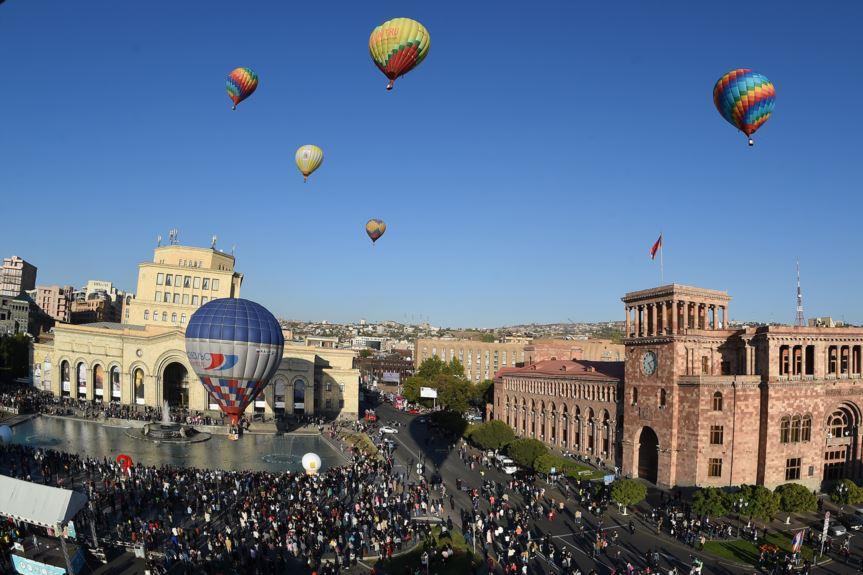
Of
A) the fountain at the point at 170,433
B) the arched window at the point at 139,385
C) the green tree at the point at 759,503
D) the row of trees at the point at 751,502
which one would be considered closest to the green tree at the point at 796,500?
the row of trees at the point at 751,502

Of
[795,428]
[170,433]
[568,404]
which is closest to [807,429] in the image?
[795,428]

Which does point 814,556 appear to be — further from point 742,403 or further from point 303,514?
point 303,514

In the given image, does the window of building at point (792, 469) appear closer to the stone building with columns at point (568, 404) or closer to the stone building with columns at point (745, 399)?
the stone building with columns at point (745, 399)

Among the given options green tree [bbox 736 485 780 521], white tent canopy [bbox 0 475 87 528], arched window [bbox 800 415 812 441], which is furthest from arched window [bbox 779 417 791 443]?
white tent canopy [bbox 0 475 87 528]

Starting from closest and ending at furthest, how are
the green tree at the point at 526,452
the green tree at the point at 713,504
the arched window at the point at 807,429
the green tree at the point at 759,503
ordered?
1. the green tree at the point at 759,503
2. the green tree at the point at 713,504
3. the arched window at the point at 807,429
4. the green tree at the point at 526,452

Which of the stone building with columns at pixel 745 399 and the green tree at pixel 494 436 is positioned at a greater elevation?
the stone building with columns at pixel 745 399

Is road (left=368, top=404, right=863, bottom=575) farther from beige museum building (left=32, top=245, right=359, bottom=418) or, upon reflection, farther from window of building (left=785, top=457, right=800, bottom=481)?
beige museum building (left=32, top=245, right=359, bottom=418)

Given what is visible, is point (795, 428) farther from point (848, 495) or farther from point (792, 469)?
point (848, 495)

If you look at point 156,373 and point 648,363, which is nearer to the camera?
point 648,363
